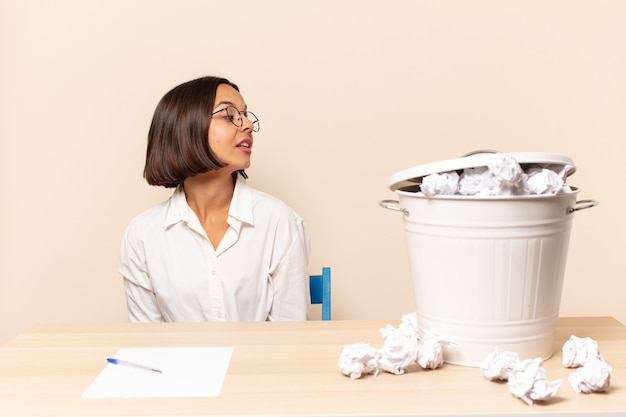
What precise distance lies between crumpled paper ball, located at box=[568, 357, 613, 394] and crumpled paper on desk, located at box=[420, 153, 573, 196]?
26 centimetres

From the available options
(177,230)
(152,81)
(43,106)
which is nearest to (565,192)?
(177,230)

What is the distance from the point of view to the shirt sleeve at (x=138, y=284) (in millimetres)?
2086

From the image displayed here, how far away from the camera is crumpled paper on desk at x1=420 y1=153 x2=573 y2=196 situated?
3.71ft

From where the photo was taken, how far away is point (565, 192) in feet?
3.86

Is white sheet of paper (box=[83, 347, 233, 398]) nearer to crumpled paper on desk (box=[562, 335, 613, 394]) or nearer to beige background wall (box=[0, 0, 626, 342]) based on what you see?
crumpled paper on desk (box=[562, 335, 613, 394])

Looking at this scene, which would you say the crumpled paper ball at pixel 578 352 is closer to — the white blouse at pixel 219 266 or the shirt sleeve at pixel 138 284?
the white blouse at pixel 219 266

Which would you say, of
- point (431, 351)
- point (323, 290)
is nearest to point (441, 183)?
point (431, 351)

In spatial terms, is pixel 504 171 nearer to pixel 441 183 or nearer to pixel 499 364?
pixel 441 183

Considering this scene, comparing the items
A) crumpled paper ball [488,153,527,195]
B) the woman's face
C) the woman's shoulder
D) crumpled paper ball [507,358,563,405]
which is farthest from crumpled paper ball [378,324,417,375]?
the woman's shoulder

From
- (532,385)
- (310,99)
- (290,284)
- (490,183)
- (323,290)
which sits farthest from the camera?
(310,99)

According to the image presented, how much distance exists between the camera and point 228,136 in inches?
79.7

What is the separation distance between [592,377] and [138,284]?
4.44 feet

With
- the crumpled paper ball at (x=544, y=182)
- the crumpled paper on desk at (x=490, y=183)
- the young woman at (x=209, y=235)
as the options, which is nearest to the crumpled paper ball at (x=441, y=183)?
the crumpled paper on desk at (x=490, y=183)

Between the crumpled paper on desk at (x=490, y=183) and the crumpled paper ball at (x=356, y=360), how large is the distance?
26 cm
